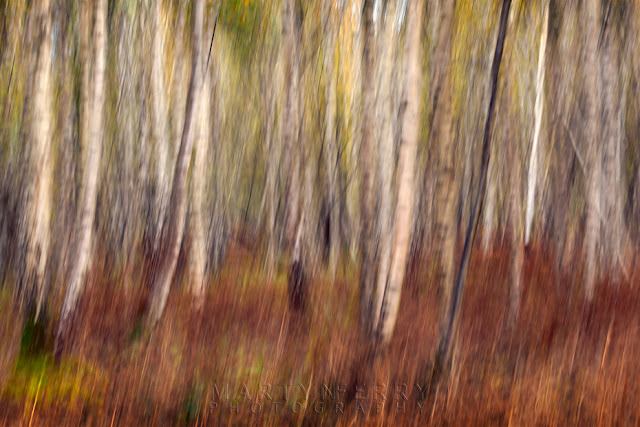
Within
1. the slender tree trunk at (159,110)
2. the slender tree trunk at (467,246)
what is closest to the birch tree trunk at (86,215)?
the slender tree trunk at (159,110)

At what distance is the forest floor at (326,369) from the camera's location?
10.3 feet

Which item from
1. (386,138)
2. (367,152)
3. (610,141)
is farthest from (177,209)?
(610,141)

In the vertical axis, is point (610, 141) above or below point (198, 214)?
above

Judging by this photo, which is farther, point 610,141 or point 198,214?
point 610,141

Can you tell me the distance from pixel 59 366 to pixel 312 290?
9.54ft

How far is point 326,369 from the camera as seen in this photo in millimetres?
3586

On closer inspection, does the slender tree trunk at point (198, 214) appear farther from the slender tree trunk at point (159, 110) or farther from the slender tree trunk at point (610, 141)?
the slender tree trunk at point (610, 141)

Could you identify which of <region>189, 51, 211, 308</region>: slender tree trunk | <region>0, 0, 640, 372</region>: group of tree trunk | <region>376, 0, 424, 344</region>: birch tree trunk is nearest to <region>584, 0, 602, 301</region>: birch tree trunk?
<region>0, 0, 640, 372</region>: group of tree trunk

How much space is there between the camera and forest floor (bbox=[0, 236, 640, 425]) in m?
3.15

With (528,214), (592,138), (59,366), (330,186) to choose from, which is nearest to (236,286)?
(330,186)

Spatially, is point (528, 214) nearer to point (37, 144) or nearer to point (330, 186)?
point (330, 186)

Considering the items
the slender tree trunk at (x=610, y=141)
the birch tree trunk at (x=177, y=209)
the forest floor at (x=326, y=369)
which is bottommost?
the forest floor at (x=326, y=369)

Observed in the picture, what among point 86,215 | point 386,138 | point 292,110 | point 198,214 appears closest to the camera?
point 86,215

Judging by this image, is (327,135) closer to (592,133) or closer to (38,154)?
(592,133)
